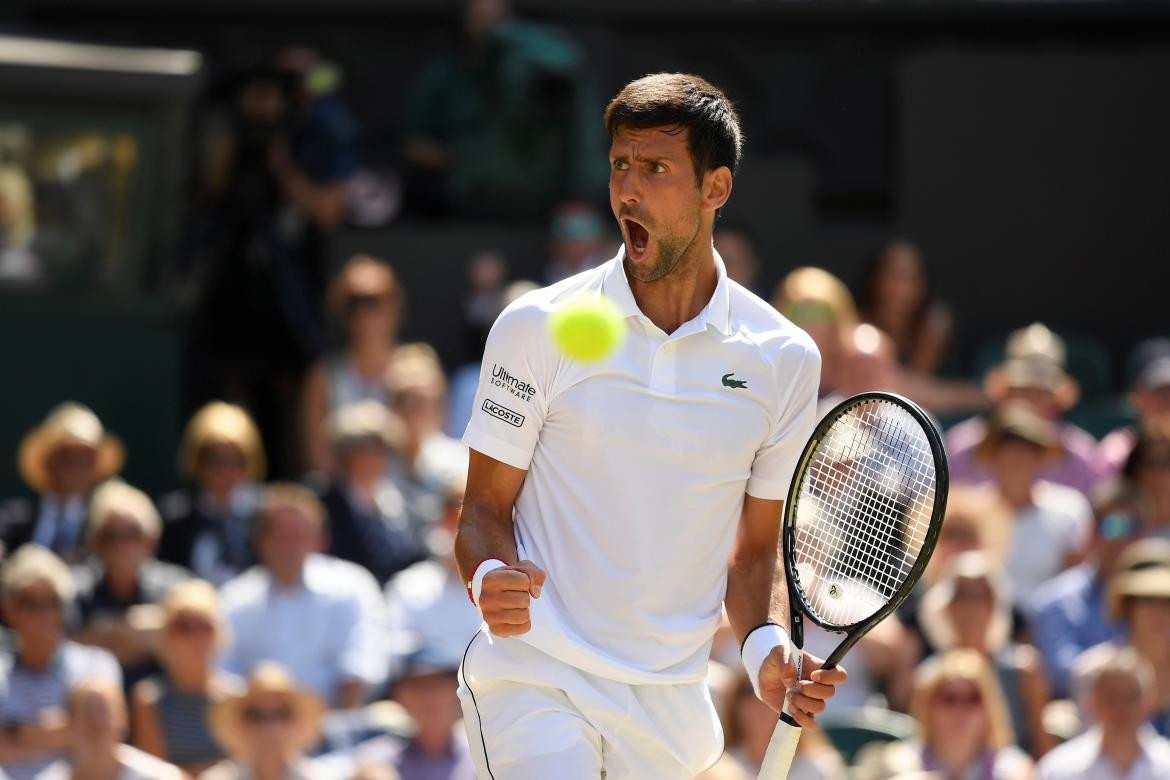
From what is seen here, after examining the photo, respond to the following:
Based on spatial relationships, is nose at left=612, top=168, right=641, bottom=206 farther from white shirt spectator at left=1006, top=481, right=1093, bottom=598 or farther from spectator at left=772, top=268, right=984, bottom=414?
white shirt spectator at left=1006, top=481, right=1093, bottom=598

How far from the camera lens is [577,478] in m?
3.90

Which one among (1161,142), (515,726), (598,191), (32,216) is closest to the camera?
(515,726)

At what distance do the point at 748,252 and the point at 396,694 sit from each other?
3482 millimetres

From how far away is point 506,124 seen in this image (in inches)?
408

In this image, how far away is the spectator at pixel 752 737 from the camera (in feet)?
21.8

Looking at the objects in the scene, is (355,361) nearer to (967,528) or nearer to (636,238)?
(967,528)

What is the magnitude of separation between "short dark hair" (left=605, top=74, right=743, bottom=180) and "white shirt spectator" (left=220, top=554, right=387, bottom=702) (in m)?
4.21

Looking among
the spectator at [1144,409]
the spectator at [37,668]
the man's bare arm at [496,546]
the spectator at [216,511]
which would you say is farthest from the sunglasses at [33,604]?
the spectator at [1144,409]

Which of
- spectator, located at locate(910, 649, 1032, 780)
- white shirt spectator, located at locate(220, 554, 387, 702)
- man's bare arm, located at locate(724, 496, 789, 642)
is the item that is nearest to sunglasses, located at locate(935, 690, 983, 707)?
spectator, located at locate(910, 649, 1032, 780)

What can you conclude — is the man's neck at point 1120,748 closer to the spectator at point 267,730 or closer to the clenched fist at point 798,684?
the spectator at point 267,730

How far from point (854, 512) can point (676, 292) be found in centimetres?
61

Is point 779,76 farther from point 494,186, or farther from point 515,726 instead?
point 515,726

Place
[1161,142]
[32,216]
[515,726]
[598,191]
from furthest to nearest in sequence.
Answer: [1161,142]
[598,191]
[32,216]
[515,726]

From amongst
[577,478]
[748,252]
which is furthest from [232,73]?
[577,478]
